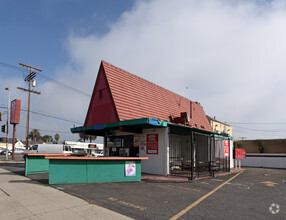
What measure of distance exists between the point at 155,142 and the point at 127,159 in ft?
11.0

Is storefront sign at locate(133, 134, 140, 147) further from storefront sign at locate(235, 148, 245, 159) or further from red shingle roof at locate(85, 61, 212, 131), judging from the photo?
storefront sign at locate(235, 148, 245, 159)

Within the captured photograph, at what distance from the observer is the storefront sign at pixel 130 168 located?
1060 cm

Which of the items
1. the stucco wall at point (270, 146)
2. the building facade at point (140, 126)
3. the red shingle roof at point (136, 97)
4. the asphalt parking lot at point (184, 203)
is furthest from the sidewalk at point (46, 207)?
the stucco wall at point (270, 146)

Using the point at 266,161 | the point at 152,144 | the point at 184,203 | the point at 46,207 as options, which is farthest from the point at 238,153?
the point at 46,207

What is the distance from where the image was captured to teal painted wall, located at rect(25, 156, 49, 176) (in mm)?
12773

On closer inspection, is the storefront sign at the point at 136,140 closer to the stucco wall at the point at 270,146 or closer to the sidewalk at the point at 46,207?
the sidewalk at the point at 46,207

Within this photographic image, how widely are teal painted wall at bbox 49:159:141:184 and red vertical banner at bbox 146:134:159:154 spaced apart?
3044 millimetres

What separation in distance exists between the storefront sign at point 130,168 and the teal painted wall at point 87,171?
145mm

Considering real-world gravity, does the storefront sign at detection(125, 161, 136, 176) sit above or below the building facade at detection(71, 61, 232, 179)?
below

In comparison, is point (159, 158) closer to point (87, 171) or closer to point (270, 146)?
point (87, 171)

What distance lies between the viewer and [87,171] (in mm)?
9602

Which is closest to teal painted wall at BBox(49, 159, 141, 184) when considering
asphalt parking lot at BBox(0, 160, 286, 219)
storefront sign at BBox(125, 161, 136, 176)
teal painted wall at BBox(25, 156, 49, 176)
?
storefront sign at BBox(125, 161, 136, 176)

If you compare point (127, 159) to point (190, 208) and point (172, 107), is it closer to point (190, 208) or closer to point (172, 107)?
point (190, 208)

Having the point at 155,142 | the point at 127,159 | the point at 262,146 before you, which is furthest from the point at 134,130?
the point at 262,146
